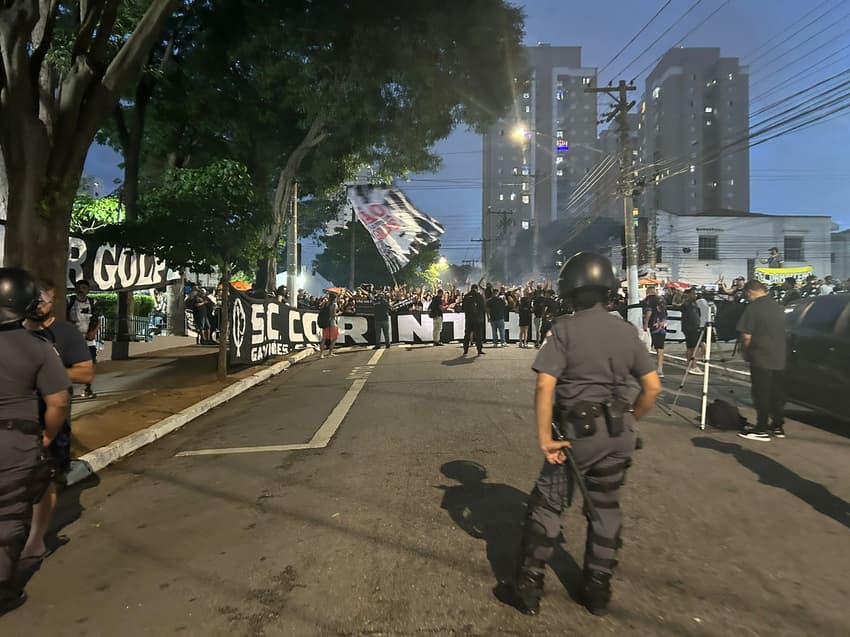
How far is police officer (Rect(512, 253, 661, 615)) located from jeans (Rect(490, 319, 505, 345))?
14.3m

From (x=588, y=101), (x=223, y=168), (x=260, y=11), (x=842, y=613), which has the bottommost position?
(x=842, y=613)

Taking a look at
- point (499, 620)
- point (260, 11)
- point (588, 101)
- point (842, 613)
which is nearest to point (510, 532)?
point (499, 620)

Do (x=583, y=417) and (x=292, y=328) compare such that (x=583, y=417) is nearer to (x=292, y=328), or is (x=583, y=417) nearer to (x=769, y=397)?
(x=769, y=397)

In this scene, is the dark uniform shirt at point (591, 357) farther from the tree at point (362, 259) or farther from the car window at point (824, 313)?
the tree at point (362, 259)

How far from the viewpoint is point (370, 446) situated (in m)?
5.95

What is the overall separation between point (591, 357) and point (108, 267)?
14.8m

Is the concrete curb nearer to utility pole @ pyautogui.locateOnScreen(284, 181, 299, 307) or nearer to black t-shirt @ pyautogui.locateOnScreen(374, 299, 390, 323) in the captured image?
black t-shirt @ pyautogui.locateOnScreen(374, 299, 390, 323)

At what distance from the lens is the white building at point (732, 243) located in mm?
45188

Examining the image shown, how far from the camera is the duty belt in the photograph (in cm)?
285

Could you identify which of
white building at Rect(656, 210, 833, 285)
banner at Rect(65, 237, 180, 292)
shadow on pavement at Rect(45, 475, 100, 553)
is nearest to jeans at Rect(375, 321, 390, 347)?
banner at Rect(65, 237, 180, 292)

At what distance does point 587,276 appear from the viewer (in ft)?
9.56

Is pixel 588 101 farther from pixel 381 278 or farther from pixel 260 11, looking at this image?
pixel 260 11

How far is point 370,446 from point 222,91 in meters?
13.8

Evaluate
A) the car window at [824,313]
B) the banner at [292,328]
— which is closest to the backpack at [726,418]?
the car window at [824,313]
